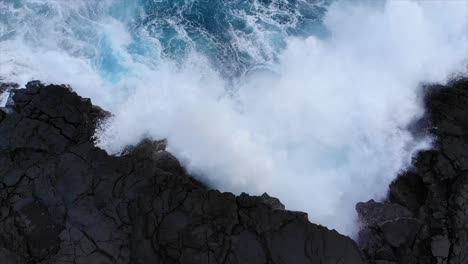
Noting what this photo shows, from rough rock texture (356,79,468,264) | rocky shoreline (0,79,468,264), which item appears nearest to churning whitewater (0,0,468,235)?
rough rock texture (356,79,468,264)

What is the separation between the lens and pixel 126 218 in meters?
10.4

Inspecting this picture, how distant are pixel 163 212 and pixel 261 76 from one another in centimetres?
626

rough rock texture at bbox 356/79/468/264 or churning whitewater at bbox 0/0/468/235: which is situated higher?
churning whitewater at bbox 0/0/468/235

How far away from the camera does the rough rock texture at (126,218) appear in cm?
998

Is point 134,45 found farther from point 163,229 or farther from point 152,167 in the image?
point 163,229

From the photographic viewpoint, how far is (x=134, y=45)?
1545cm

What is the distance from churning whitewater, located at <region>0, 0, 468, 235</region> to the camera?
12359mm

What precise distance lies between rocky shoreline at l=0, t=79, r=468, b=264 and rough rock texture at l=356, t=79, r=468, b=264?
0.08ft

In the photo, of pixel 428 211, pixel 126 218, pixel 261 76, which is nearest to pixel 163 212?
pixel 126 218

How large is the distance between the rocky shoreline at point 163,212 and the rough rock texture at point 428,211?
0.08 ft

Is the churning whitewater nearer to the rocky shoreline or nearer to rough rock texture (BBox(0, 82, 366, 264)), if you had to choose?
the rocky shoreline

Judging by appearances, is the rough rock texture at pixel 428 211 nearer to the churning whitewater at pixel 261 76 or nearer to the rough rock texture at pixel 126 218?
the rough rock texture at pixel 126 218

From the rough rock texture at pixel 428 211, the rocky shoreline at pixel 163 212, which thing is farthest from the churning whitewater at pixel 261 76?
the rocky shoreline at pixel 163 212

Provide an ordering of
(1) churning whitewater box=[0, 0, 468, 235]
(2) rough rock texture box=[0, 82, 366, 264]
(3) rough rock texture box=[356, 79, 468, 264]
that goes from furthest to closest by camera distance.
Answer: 1. (1) churning whitewater box=[0, 0, 468, 235]
2. (3) rough rock texture box=[356, 79, 468, 264]
3. (2) rough rock texture box=[0, 82, 366, 264]
